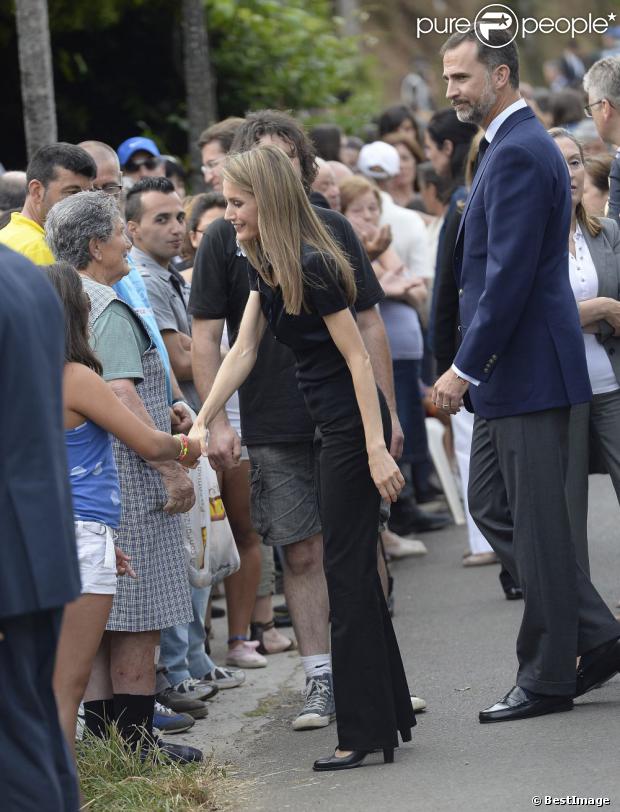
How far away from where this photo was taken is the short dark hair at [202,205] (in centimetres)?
740

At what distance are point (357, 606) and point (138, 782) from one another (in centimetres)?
94

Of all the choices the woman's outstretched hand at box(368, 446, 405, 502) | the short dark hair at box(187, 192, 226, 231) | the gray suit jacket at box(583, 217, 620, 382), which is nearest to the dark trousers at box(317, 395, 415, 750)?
the woman's outstretched hand at box(368, 446, 405, 502)

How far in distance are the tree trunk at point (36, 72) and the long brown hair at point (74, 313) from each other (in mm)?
4721

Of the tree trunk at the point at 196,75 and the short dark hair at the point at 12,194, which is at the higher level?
the tree trunk at the point at 196,75

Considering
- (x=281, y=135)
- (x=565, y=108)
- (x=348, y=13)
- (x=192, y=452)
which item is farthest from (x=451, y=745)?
(x=348, y=13)

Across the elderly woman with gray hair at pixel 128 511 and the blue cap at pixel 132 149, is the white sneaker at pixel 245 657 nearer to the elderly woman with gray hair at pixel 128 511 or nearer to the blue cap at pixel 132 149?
the elderly woman with gray hair at pixel 128 511

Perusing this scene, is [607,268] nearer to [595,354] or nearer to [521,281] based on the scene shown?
[595,354]

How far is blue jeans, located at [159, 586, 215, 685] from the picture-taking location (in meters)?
6.07

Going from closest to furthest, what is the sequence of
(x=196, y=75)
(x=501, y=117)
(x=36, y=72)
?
(x=501, y=117)
(x=36, y=72)
(x=196, y=75)

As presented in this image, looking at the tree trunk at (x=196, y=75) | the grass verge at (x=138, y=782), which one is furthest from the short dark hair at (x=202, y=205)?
the tree trunk at (x=196, y=75)

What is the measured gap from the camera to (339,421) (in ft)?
16.7

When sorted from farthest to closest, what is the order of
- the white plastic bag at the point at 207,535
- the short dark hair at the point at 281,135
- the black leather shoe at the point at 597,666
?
the short dark hair at the point at 281,135 < the white plastic bag at the point at 207,535 < the black leather shoe at the point at 597,666

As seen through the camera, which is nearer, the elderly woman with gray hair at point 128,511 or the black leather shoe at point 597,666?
the elderly woman with gray hair at point 128,511

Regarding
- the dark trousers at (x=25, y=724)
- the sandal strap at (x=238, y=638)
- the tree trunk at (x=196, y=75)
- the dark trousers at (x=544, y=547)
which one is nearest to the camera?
the dark trousers at (x=25, y=724)
